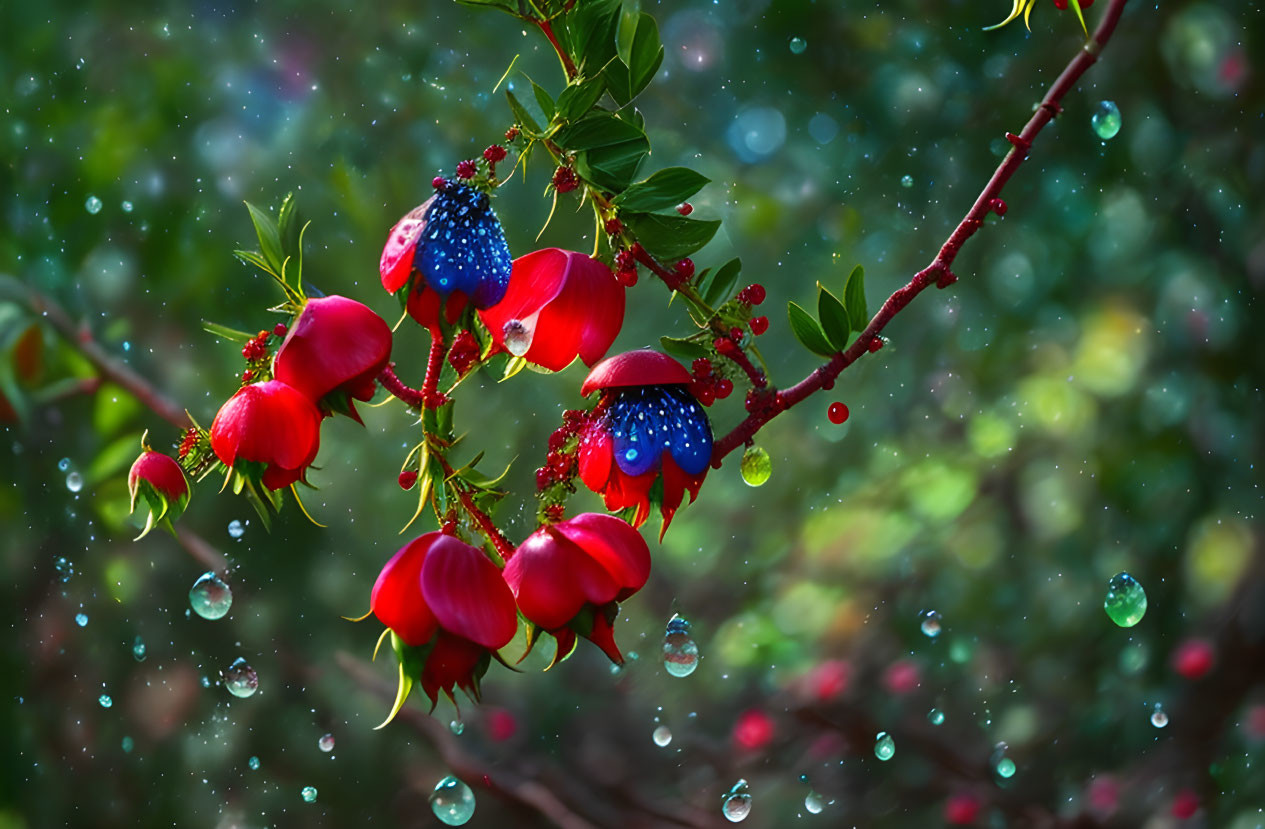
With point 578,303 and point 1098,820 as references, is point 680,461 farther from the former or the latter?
point 1098,820

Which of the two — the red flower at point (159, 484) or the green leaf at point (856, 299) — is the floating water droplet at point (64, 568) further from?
the green leaf at point (856, 299)

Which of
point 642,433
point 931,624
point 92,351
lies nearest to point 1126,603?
point 931,624

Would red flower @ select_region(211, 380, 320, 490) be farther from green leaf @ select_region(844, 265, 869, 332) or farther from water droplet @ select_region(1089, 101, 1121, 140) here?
water droplet @ select_region(1089, 101, 1121, 140)

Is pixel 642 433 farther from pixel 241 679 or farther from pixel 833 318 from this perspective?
pixel 241 679

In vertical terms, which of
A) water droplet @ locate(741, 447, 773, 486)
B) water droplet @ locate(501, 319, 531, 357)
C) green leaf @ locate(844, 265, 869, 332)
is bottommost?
water droplet @ locate(741, 447, 773, 486)

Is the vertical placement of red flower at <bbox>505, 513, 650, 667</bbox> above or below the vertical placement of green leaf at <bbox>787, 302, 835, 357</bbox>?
below

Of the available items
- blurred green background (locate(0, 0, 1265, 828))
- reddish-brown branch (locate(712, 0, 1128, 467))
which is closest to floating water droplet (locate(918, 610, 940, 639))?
blurred green background (locate(0, 0, 1265, 828))
